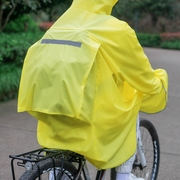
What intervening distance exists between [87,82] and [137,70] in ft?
1.41

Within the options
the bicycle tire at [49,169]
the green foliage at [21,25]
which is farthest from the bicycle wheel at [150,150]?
the green foliage at [21,25]

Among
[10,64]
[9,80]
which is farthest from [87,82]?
[10,64]

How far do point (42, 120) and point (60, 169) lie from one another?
13.0 inches

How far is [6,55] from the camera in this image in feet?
25.8

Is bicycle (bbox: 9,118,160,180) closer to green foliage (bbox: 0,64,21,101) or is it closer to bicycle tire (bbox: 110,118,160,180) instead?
bicycle tire (bbox: 110,118,160,180)

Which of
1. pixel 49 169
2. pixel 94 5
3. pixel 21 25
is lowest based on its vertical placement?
pixel 21 25

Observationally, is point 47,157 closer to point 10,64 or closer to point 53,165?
point 53,165

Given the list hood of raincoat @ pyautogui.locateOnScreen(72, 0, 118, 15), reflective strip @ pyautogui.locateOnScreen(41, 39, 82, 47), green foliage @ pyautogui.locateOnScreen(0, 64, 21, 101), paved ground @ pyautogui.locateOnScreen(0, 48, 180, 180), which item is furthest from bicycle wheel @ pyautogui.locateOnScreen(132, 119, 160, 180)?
green foliage @ pyautogui.locateOnScreen(0, 64, 21, 101)

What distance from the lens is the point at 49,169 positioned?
278 cm

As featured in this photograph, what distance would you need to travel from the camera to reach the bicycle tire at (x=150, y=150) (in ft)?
12.8

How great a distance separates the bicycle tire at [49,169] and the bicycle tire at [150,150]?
1006 mm

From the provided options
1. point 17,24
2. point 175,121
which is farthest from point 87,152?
point 17,24

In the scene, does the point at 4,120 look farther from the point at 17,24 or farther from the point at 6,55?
the point at 17,24

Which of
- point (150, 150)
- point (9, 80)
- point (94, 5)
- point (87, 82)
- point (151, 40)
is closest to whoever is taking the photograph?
point (87, 82)
